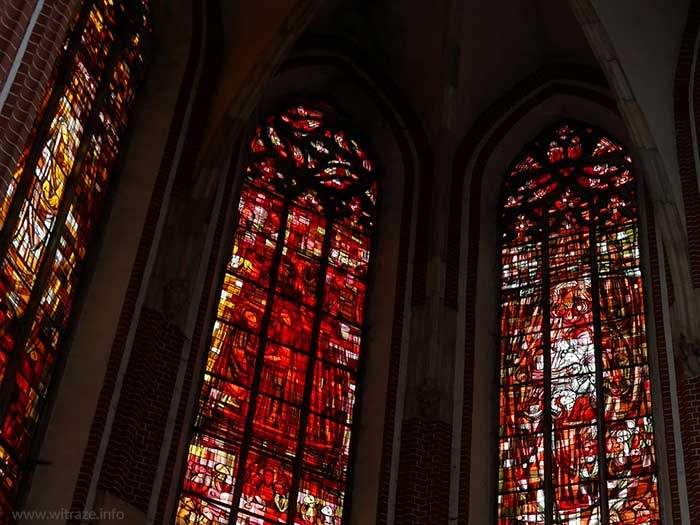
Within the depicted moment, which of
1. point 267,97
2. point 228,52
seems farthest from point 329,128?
point 228,52

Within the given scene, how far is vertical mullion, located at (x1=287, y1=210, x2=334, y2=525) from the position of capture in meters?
11.9

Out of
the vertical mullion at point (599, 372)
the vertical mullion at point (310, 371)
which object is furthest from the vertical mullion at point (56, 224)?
the vertical mullion at point (599, 372)

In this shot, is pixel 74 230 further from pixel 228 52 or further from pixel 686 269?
pixel 686 269

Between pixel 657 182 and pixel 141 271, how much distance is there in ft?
16.2

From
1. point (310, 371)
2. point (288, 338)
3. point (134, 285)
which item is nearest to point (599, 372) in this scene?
point (310, 371)

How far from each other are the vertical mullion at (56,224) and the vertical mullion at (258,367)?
207 centimetres

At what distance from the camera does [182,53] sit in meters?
13.3

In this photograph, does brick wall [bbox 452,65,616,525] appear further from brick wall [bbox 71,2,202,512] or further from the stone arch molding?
brick wall [bbox 71,2,202,512]

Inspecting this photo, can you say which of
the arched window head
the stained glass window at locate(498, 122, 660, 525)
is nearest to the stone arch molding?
the stained glass window at locate(498, 122, 660, 525)

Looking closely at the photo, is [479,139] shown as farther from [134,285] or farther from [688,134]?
[134,285]

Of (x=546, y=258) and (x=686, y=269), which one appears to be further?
(x=546, y=258)

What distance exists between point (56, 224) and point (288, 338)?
9.59 feet

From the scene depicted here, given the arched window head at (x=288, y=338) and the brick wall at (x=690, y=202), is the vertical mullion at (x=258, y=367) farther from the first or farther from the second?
the brick wall at (x=690, y=202)

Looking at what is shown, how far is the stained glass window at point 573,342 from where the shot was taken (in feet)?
39.2
